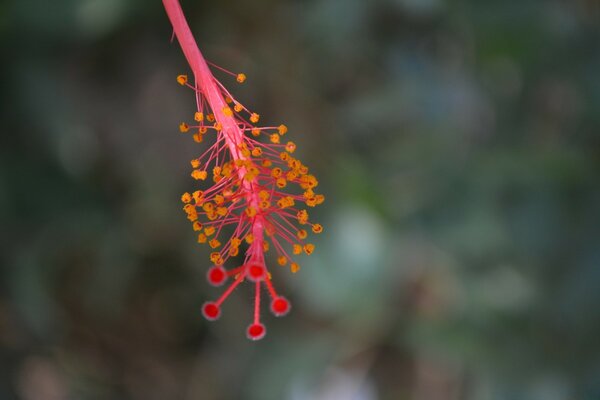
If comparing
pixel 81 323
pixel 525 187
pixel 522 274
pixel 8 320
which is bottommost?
pixel 8 320

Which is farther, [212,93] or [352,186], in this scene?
[352,186]

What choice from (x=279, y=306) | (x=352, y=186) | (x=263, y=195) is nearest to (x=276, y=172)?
(x=263, y=195)

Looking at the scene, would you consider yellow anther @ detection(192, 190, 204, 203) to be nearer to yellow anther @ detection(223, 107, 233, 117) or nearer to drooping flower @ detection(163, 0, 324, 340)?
drooping flower @ detection(163, 0, 324, 340)

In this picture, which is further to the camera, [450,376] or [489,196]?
[450,376]

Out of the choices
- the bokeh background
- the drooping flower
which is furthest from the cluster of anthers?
the bokeh background

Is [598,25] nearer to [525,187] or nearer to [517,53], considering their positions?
[517,53]

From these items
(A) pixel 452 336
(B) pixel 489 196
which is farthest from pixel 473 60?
(A) pixel 452 336

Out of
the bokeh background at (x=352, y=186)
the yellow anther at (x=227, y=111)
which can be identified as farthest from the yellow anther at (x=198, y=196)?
the bokeh background at (x=352, y=186)

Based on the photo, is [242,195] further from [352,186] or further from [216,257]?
[352,186]
